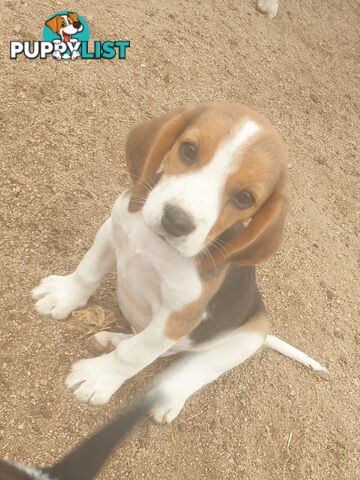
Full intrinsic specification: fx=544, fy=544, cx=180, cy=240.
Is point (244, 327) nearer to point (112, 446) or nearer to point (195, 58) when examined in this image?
point (112, 446)

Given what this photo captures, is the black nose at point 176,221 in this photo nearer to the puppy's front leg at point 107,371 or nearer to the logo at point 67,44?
the puppy's front leg at point 107,371

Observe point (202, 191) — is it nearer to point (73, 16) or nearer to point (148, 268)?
point (148, 268)

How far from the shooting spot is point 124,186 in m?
3.82

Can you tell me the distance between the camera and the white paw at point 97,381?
280 cm

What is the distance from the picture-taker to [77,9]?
4520mm

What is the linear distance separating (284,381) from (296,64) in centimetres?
366

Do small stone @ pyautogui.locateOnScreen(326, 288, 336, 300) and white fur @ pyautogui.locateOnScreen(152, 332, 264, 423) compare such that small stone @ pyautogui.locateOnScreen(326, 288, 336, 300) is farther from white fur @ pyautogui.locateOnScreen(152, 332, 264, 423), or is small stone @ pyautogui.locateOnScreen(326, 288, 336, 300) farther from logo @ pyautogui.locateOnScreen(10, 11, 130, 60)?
logo @ pyautogui.locateOnScreen(10, 11, 130, 60)

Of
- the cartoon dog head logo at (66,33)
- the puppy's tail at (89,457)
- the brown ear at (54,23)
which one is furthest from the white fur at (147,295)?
the brown ear at (54,23)

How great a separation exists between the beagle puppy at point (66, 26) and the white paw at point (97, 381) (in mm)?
2511

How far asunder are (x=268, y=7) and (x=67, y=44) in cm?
265

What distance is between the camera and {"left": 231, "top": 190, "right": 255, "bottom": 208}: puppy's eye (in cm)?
210

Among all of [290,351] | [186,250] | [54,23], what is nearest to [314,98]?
[54,23]

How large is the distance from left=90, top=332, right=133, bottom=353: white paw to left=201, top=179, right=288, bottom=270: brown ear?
3.13 ft

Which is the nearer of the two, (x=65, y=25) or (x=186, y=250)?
(x=186, y=250)
